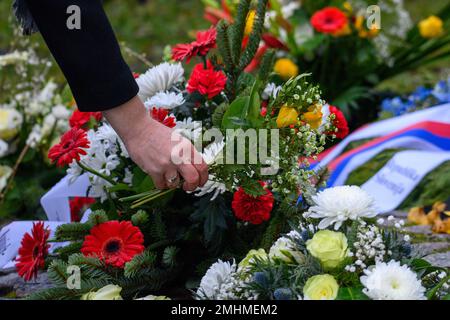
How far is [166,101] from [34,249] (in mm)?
532

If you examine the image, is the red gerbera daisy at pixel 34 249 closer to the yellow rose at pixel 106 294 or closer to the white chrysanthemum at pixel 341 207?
the yellow rose at pixel 106 294

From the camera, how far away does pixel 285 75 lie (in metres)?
2.96

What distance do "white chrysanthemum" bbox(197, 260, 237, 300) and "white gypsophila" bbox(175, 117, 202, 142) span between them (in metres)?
0.34

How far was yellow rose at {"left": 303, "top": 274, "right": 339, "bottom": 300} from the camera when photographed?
1.21 meters

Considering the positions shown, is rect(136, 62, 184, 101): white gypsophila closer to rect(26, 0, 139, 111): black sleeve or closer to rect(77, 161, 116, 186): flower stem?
rect(77, 161, 116, 186): flower stem

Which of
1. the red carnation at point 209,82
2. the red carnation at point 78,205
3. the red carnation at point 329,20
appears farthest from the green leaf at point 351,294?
the red carnation at point 329,20

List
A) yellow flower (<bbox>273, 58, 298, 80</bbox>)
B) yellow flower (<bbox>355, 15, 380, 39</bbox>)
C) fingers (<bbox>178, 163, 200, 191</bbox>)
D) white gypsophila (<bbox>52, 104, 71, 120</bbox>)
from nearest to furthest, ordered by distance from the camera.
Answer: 1. fingers (<bbox>178, 163, 200, 191</bbox>)
2. white gypsophila (<bbox>52, 104, 71, 120</bbox>)
3. yellow flower (<bbox>273, 58, 298, 80</bbox>)
4. yellow flower (<bbox>355, 15, 380, 39</bbox>)

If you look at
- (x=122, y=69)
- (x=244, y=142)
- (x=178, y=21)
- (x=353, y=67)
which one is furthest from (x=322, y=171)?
(x=178, y=21)

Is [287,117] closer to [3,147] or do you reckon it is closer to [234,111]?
[234,111]

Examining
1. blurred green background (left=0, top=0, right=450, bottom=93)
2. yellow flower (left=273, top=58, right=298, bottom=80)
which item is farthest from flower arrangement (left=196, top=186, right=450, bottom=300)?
blurred green background (left=0, top=0, right=450, bottom=93)

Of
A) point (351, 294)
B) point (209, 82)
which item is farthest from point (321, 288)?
point (209, 82)

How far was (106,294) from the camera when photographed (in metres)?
1.41

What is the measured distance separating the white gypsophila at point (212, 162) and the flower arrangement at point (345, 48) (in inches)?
60.0
